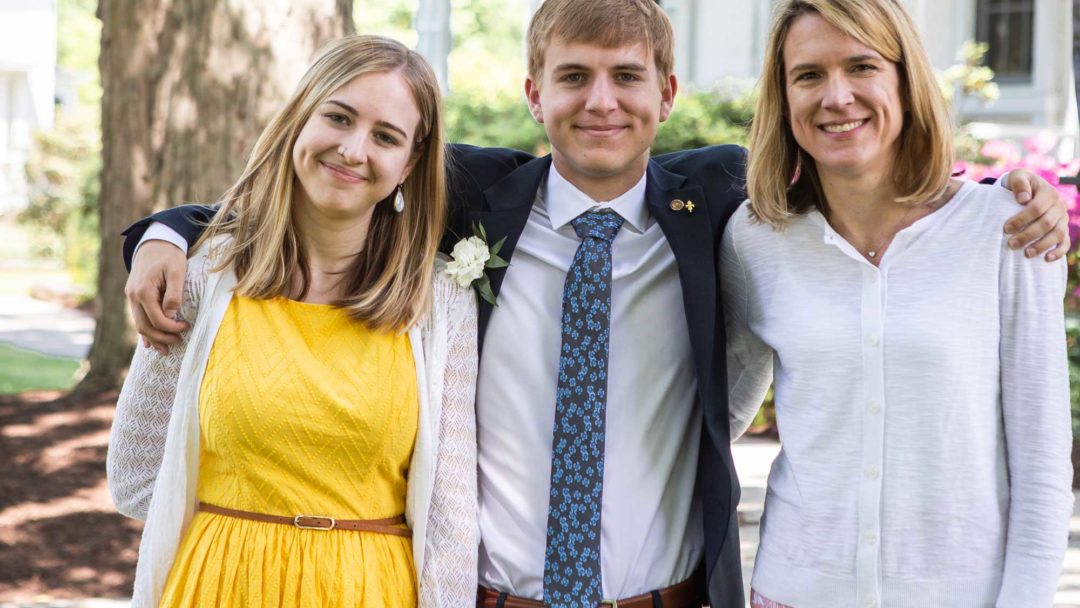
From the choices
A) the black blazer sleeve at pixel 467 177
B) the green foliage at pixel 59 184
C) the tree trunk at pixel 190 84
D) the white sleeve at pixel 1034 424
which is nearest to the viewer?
the white sleeve at pixel 1034 424

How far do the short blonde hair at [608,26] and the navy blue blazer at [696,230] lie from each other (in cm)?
27

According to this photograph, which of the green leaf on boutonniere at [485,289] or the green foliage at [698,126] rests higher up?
the green foliage at [698,126]

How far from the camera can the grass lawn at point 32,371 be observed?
9.45 metres

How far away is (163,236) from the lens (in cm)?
294

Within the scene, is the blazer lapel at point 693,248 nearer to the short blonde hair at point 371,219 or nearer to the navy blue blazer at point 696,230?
the navy blue blazer at point 696,230

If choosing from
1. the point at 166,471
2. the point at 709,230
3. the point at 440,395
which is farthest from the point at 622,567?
the point at 166,471

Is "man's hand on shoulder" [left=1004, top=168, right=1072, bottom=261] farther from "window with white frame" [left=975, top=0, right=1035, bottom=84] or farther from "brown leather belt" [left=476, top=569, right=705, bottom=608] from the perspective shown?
"window with white frame" [left=975, top=0, right=1035, bottom=84]

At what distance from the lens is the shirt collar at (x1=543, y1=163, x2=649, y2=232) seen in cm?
311

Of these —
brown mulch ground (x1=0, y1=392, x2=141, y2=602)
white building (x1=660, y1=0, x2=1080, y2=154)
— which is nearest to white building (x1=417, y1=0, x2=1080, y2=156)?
white building (x1=660, y1=0, x2=1080, y2=154)

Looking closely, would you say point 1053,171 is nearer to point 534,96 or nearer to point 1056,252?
point 534,96

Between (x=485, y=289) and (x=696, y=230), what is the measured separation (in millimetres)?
541

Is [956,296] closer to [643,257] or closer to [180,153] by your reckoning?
[643,257]

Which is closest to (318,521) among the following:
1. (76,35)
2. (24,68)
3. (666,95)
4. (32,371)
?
(666,95)

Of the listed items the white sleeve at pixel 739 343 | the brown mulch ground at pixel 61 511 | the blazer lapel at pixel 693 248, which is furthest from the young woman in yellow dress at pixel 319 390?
the brown mulch ground at pixel 61 511
